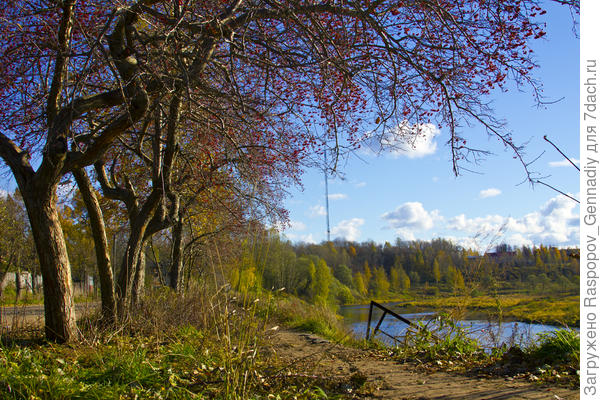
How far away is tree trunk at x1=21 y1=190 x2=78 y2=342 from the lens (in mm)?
5203

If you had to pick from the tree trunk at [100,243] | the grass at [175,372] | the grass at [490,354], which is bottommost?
the grass at [490,354]

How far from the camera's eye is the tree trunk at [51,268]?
17.1ft

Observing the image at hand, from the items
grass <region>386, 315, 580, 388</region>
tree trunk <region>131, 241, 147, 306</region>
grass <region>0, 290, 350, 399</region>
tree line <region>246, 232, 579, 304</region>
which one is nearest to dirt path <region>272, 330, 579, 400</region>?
grass <region>386, 315, 580, 388</region>

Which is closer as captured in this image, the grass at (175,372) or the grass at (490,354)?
the grass at (175,372)

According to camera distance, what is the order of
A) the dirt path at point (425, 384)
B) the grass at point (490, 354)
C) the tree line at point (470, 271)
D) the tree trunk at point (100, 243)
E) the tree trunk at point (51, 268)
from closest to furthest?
1. the dirt path at point (425, 384)
2. the grass at point (490, 354)
3. the tree line at point (470, 271)
4. the tree trunk at point (51, 268)
5. the tree trunk at point (100, 243)

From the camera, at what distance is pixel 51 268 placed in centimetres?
522

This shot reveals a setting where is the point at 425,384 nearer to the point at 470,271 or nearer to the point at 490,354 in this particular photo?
the point at 490,354

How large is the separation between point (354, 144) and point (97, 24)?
3.85m

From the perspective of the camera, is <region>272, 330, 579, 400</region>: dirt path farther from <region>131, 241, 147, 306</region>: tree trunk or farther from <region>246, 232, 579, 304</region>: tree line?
<region>131, 241, 147, 306</region>: tree trunk

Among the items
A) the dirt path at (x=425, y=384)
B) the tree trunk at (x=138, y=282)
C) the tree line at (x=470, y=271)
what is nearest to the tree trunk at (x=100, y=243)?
the tree trunk at (x=138, y=282)

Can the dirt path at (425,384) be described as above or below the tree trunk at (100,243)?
below

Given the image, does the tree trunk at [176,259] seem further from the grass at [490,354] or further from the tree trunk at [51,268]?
the grass at [490,354]

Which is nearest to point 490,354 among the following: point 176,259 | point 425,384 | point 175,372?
point 425,384

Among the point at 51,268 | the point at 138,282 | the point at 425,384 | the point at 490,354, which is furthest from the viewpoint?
the point at 138,282
